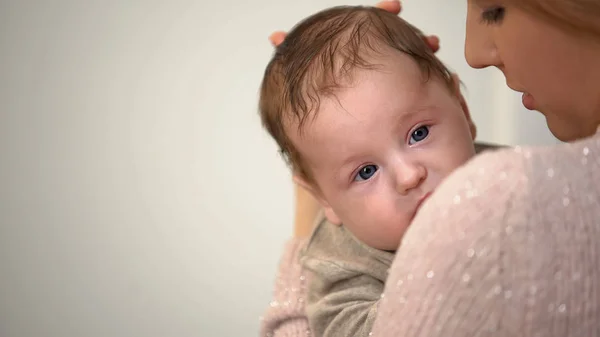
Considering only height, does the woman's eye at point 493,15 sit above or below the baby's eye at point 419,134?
above

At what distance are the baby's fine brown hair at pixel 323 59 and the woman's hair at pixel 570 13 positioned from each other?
7.8 inches

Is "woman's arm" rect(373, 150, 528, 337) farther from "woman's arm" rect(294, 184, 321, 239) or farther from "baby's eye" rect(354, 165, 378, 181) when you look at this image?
"woman's arm" rect(294, 184, 321, 239)

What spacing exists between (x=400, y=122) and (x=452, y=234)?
31cm

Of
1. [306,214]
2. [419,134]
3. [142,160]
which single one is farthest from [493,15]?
[142,160]

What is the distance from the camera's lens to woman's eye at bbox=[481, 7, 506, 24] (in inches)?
21.3

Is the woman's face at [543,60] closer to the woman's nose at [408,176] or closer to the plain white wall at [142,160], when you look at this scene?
the woman's nose at [408,176]

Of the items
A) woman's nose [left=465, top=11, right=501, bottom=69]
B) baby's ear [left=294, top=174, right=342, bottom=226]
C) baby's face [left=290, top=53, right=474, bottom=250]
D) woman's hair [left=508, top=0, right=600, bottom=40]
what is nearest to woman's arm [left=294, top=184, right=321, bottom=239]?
baby's ear [left=294, top=174, right=342, bottom=226]

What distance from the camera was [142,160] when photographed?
1.47 metres

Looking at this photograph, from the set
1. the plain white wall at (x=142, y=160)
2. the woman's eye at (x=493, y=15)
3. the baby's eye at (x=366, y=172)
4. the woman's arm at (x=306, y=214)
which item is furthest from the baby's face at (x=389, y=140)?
the plain white wall at (x=142, y=160)

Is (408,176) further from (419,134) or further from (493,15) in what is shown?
(493,15)

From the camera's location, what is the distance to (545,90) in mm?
551

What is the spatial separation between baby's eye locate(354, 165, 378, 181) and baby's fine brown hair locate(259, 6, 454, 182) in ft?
0.25

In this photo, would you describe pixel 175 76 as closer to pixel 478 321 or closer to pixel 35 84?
pixel 35 84

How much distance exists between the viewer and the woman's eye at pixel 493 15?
0.54 metres
